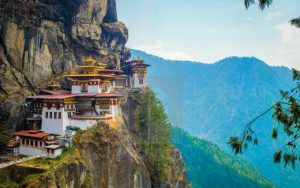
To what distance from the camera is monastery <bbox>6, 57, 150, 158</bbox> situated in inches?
1634

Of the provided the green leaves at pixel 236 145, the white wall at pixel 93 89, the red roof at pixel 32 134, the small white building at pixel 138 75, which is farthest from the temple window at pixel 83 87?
the green leaves at pixel 236 145

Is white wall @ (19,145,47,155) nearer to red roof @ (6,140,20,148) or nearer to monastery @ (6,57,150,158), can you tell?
monastery @ (6,57,150,158)

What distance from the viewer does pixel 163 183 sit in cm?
5619

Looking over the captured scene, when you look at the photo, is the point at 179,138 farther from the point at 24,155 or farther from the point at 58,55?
the point at 24,155

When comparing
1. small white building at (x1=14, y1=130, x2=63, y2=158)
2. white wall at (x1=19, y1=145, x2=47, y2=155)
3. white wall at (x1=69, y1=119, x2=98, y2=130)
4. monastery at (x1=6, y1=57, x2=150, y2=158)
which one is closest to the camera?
small white building at (x1=14, y1=130, x2=63, y2=158)

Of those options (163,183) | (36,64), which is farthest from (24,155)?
(163,183)

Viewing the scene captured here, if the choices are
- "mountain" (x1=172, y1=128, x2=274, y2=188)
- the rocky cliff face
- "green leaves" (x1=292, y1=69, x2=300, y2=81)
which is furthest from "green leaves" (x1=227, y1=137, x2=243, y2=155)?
"mountain" (x1=172, y1=128, x2=274, y2=188)

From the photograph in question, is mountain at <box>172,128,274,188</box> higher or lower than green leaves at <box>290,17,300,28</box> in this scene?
lower

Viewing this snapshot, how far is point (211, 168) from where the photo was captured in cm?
13488

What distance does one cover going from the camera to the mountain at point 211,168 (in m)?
125

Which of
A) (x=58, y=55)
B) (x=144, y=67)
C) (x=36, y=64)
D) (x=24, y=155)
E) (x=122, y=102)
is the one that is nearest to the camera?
(x=24, y=155)

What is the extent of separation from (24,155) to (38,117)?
6138mm

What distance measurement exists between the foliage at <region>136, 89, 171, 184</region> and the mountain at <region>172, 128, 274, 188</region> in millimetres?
65446

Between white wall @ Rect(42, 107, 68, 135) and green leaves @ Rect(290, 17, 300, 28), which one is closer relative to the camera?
green leaves @ Rect(290, 17, 300, 28)
